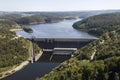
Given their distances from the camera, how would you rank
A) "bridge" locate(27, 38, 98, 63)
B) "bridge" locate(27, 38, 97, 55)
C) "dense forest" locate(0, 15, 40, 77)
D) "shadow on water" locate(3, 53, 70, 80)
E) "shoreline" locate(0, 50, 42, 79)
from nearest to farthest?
"shadow on water" locate(3, 53, 70, 80)
"shoreline" locate(0, 50, 42, 79)
"dense forest" locate(0, 15, 40, 77)
"bridge" locate(27, 38, 98, 63)
"bridge" locate(27, 38, 97, 55)

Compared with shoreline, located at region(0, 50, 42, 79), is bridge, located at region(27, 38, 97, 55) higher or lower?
lower

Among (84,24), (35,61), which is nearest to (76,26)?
(84,24)

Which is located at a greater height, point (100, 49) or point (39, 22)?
point (100, 49)

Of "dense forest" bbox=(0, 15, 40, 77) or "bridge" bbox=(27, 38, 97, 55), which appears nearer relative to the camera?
"dense forest" bbox=(0, 15, 40, 77)

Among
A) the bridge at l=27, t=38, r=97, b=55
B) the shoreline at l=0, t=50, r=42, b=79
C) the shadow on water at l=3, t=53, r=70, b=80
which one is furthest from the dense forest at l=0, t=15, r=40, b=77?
the bridge at l=27, t=38, r=97, b=55

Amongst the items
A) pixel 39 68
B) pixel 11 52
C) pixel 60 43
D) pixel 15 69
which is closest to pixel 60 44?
pixel 60 43

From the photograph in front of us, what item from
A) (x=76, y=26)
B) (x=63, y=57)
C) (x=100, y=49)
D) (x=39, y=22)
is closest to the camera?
(x=100, y=49)

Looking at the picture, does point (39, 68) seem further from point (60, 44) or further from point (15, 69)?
point (60, 44)

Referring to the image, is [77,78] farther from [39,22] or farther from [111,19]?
[39,22]

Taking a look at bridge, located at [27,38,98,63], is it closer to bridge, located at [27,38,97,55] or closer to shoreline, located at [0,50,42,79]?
bridge, located at [27,38,97,55]
